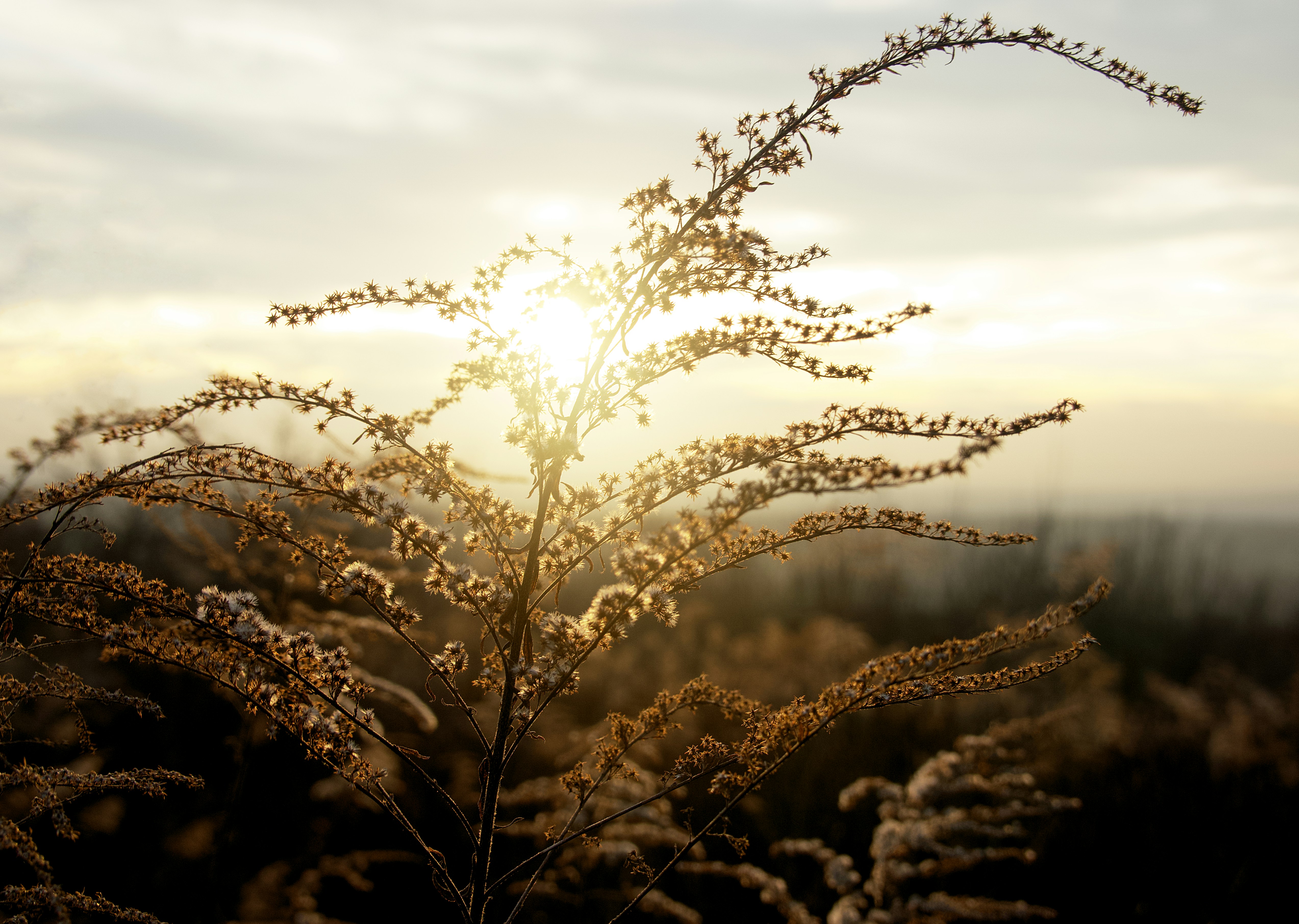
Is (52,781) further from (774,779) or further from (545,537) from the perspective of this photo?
(774,779)

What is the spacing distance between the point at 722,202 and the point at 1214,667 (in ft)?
84.0

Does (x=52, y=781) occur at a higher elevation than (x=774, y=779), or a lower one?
higher

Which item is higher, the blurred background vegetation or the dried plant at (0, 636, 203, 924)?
the dried plant at (0, 636, 203, 924)

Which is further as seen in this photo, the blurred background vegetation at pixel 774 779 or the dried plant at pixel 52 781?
the blurred background vegetation at pixel 774 779

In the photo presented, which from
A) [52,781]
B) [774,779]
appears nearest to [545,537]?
[52,781]

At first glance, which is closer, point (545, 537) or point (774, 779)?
point (545, 537)

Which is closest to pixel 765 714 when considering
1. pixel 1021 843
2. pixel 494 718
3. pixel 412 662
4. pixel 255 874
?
pixel 494 718

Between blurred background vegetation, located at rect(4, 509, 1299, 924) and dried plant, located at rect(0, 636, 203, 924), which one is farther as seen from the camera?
blurred background vegetation, located at rect(4, 509, 1299, 924)

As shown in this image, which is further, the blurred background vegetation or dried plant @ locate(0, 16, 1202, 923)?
the blurred background vegetation

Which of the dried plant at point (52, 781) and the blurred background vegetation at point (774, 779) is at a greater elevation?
the dried plant at point (52, 781)

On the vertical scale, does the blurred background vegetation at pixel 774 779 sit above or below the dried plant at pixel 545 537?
below

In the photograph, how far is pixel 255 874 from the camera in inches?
316

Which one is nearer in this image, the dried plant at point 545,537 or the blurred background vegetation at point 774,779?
the dried plant at point 545,537

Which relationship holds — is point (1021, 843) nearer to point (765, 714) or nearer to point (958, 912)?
point (958, 912)
